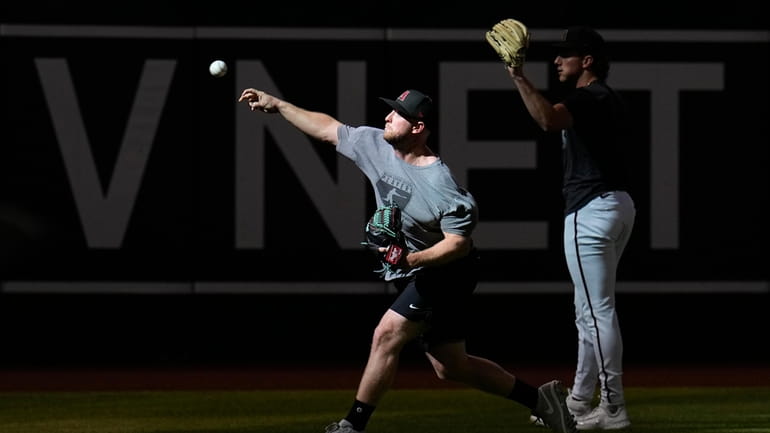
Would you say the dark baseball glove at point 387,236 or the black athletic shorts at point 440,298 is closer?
the dark baseball glove at point 387,236

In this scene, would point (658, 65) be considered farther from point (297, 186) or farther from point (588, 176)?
point (588, 176)

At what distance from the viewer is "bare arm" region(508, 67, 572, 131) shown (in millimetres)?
6695

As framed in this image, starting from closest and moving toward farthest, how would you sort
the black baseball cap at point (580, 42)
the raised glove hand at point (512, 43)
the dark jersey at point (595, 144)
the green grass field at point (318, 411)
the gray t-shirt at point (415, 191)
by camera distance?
1. the gray t-shirt at point (415, 191)
2. the raised glove hand at point (512, 43)
3. the dark jersey at point (595, 144)
4. the black baseball cap at point (580, 42)
5. the green grass field at point (318, 411)

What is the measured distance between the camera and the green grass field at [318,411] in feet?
25.0

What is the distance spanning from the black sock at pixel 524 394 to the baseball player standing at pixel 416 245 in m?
0.11

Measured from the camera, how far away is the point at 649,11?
11.6 m

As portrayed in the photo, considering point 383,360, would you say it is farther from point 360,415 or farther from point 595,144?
point 595,144

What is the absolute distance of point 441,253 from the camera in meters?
6.31

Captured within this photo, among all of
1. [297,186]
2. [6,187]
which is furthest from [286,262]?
[6,187]

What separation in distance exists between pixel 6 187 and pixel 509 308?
13.5 ft

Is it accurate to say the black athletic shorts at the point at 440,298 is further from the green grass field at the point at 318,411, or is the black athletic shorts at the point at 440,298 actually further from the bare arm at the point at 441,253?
the green grass field at the point at 318,411

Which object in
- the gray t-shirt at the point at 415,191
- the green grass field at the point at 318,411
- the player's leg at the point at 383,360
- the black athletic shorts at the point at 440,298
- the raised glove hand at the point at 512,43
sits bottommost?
the green grass field at the point at 318,411

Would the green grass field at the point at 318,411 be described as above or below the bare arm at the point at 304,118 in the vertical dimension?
below

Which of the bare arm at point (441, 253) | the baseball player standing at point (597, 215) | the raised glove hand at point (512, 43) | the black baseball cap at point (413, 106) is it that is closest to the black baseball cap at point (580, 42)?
the baseball player standing at point (597, 215)
